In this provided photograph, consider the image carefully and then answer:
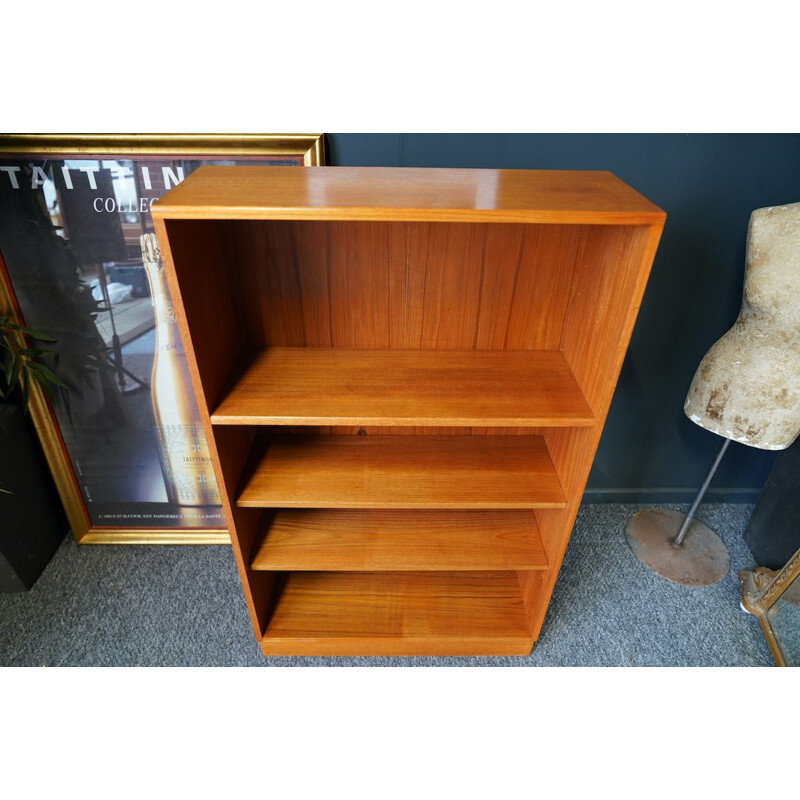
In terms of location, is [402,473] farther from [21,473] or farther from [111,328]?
[21,473]

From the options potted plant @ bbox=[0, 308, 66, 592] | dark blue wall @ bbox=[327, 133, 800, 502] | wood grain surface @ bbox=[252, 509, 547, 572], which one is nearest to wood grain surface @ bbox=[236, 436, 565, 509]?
wood grain surface @ bbox=[252, 509, 547, 572]

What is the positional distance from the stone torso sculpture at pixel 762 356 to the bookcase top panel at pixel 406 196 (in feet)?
1.65

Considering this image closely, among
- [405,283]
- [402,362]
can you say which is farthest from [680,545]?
[405,283]

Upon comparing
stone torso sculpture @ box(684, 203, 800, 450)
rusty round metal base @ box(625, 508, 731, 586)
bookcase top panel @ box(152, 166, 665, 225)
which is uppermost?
bookcase top panel @ box(152, 166, 665, 225)

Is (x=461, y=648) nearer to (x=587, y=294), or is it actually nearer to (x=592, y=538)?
(x=592, y=538)


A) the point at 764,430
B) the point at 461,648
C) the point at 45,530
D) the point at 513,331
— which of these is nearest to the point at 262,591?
the point at 461,648

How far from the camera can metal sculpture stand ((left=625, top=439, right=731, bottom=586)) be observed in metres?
1.79

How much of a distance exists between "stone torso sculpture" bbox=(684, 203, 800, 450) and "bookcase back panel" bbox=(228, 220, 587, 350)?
1.70 ft

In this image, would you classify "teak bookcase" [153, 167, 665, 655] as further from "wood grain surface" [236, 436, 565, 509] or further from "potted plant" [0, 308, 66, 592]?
"potted plant" [0, 308, 66, 592]

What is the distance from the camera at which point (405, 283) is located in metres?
1.20

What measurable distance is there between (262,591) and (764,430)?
143 cm

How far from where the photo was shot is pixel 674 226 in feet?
4.81

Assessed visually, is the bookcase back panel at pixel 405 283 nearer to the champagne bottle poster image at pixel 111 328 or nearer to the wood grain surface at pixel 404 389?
the wood grain surface at pixel 404 389

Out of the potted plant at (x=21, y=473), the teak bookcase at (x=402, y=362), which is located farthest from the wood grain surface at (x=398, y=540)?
the potted plant at (x=21, y=473)
